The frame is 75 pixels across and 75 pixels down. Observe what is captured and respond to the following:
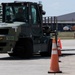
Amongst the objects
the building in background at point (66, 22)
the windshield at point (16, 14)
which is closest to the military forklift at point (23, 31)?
the windshield at point (16, 14)

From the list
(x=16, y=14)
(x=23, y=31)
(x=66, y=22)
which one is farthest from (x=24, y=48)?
(x=66, y=22)

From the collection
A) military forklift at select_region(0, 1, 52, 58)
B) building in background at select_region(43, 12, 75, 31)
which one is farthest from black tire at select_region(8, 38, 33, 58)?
building in background at select_region(43, 12, 75, 31)

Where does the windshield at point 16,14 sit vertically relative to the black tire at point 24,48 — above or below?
above

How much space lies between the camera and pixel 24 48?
19562 mm

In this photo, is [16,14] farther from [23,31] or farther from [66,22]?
[66,22]

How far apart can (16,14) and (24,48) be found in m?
2.01

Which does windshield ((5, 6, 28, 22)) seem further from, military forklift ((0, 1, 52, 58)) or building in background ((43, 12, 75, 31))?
building in background ((43, 12, 75, 31))

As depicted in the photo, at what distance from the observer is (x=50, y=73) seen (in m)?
13.5

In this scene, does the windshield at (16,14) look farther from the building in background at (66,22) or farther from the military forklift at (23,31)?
the building in background at (66,22)

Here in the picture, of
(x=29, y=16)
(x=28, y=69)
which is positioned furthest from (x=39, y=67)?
(x=29, y=16)

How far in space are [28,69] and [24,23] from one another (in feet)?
18.0

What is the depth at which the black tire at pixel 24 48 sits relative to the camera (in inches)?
768

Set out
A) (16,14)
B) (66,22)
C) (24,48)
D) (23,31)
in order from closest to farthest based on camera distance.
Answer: (24,48)
(23,31)
(16,14)
(66,22)

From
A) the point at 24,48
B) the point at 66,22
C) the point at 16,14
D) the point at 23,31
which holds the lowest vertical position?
the point at 66,22
